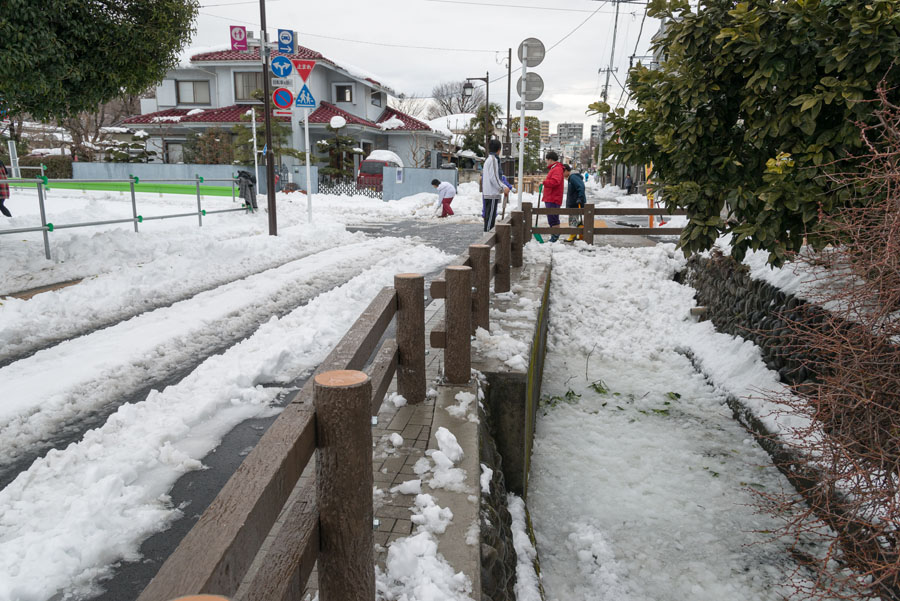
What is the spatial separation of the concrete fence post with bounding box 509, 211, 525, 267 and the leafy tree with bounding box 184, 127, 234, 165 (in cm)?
2343

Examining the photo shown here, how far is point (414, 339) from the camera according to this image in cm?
354

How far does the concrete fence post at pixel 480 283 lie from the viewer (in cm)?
465

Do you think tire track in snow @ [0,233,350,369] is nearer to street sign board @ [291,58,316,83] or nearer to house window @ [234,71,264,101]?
street sign board @ [291,58,316,83]

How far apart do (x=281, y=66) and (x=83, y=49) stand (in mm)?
6029

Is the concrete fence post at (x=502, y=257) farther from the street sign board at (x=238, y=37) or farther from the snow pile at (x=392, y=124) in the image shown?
the snow pile at (x=392, y=124)

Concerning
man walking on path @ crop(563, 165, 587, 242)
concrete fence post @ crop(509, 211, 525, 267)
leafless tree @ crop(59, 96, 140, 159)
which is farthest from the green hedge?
concrete fence post @ crop(509, 211, 525, 267)

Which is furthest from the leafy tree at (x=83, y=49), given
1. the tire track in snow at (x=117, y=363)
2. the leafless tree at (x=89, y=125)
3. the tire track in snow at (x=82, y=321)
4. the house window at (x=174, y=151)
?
the house window at (x=174, y=151)

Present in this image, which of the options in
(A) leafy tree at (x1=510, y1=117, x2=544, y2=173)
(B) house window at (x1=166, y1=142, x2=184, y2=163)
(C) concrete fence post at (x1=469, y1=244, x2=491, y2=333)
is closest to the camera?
(C) concrete fence post at (x1=469, y1=244, x2=491, y2=333)

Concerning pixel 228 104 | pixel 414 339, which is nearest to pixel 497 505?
pixel 414 339

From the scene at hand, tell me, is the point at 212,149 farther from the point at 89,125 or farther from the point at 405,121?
the point at 89,125

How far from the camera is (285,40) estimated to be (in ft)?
45.1

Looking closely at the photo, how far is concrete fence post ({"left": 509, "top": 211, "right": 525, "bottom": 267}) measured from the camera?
7.85 meters

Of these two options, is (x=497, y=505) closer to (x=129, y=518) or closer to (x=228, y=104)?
(x=129, y=518)

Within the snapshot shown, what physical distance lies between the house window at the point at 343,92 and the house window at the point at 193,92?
704 cm
